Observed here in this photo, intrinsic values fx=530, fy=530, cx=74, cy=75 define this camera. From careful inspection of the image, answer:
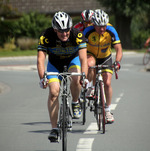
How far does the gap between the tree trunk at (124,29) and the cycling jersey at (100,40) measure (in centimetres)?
3498

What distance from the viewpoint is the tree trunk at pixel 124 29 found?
145ft

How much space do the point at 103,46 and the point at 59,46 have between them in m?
1.74

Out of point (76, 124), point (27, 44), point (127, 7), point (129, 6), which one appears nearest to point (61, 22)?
point (76, 124)

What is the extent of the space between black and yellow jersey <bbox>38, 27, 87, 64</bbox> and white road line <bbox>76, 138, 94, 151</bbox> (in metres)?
1.23

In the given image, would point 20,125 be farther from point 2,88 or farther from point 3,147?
point 2,88

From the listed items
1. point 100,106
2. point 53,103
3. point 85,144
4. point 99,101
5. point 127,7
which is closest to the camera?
point 53,103

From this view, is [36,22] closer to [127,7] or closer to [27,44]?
[27,44]

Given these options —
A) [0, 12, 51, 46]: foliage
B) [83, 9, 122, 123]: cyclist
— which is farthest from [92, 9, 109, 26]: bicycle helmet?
[0, 12, 51, 46]: foliage

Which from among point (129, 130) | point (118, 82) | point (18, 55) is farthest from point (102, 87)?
point (18, 55)

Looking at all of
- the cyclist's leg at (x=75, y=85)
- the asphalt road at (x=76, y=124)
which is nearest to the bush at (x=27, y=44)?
the asphalt road at (x=76, y=124)

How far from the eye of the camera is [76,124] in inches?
359

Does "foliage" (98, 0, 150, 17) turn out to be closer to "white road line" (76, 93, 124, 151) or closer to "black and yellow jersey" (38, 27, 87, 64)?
"white road line" (76, 93, 124, 151)

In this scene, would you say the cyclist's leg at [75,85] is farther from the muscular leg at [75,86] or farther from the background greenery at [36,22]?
the background greenery at [36,22]

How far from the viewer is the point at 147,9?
41.7 metres
